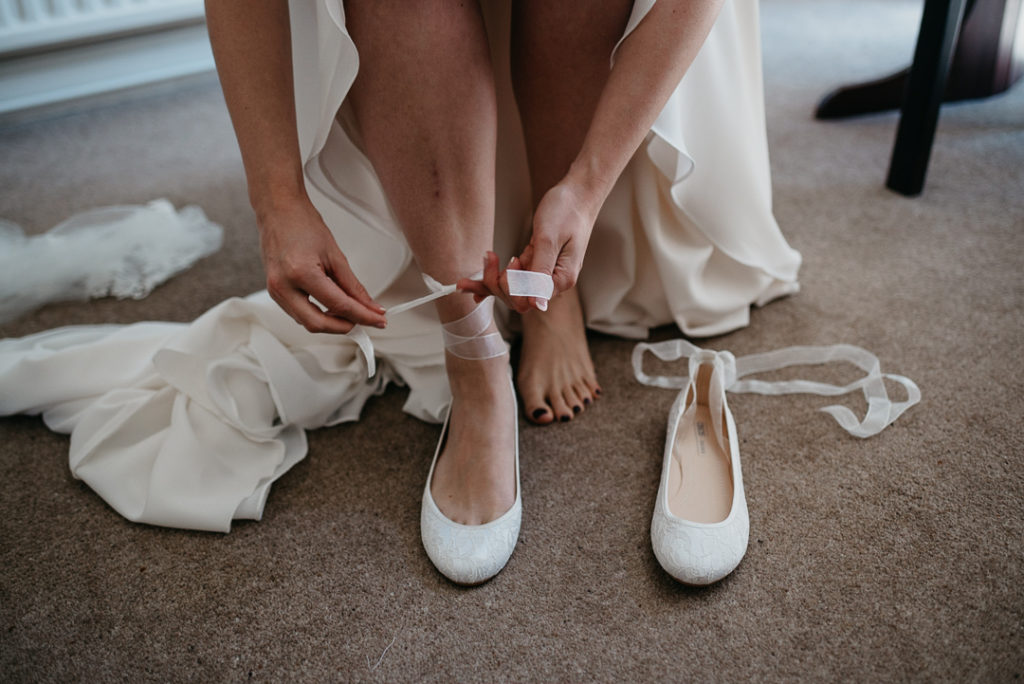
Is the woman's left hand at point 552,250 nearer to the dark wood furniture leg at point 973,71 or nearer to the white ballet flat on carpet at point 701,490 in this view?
the white ballet flat on carpet at point 701,490

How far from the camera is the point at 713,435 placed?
28.8 inches

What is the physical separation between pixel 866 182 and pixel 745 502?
0.75m

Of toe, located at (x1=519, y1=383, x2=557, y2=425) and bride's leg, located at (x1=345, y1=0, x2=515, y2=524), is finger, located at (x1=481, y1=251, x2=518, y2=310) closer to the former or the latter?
bride's leg, located at (x1=345, y1=0, x2=515, y2=524)

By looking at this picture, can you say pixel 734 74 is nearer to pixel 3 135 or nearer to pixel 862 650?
pixel 862 650

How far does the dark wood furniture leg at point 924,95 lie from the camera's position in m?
1.00

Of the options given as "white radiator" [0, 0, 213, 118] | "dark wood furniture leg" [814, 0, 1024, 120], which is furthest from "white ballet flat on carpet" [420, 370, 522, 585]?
"white radiator" [0, 0, 213, 118]

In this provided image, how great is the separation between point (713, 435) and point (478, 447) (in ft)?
0.78

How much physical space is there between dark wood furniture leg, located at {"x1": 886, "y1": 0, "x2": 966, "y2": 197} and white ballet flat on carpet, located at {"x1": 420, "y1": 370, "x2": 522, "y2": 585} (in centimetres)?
84

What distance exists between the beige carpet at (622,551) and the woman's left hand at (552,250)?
0.72ft

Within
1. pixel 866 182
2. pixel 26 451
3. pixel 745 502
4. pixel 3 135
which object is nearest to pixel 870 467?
pixel 745 502

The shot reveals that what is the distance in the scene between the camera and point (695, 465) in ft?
2.29

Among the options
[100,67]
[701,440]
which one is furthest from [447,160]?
[100,67]

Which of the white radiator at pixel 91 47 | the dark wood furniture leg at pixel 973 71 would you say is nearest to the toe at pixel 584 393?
the dark wood furniture leg at pixel 973 71

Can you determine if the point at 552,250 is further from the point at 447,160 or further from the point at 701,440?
the point at 701,440
